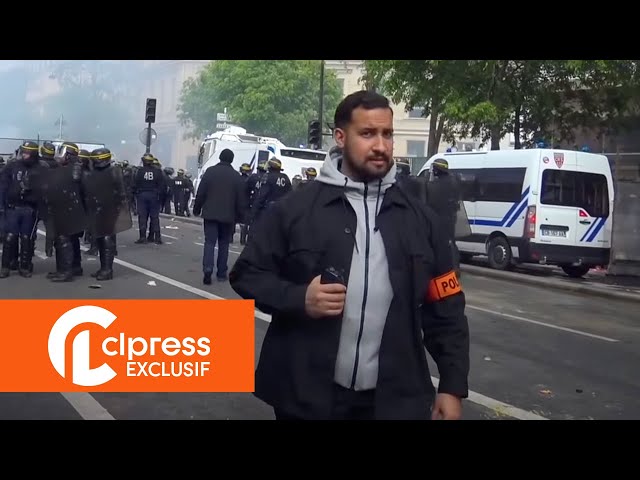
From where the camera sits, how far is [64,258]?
37.3 ft

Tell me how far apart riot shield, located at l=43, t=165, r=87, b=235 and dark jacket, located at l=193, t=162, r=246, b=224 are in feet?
4.90

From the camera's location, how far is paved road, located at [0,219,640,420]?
19.1 feet

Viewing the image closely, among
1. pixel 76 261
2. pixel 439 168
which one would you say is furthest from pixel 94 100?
pixel 439 168

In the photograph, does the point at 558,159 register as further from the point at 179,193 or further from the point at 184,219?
the point at 179,193

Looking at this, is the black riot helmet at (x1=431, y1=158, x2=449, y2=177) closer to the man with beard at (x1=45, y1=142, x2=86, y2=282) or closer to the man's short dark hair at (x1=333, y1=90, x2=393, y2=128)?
the man with beard at (x1=45, y1=142, x2=86, y2=282)

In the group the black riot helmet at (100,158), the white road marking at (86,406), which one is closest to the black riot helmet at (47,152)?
the black riot helmet at (100,158)

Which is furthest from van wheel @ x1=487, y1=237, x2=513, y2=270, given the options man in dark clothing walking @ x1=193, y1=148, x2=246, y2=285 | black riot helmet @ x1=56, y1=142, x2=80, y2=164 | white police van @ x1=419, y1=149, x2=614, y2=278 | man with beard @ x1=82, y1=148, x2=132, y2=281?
black riot helmet @ x1=56, y1=142, x2=80, y2=164

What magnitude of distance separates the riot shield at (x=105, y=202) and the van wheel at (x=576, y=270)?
8.89 metres

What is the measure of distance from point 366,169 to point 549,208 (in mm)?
13595

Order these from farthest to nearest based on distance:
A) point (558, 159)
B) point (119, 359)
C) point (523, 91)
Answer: point (523, 91)
point (558, 159)
point (119, 359)

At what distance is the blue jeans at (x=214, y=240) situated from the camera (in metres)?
11.5
